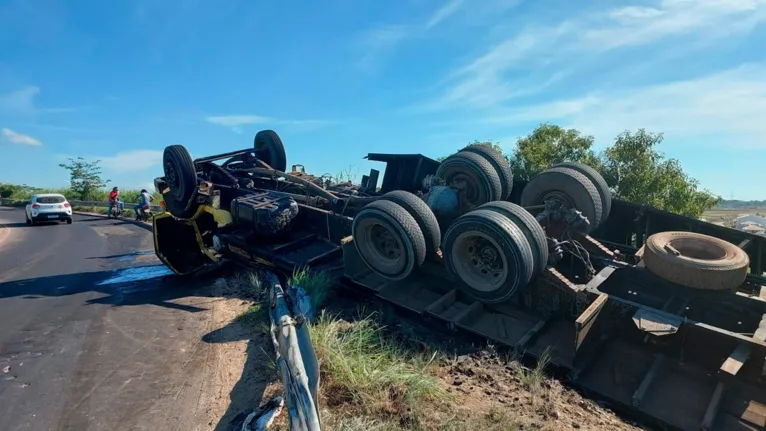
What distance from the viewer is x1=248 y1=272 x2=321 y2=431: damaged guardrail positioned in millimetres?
2656

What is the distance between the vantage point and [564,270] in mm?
5262

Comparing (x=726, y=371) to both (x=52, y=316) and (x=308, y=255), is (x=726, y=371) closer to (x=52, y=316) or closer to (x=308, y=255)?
(x=308, y=255)

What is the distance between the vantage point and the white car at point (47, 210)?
1769cm

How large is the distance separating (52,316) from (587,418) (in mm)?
6478

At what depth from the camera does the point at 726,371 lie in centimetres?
311

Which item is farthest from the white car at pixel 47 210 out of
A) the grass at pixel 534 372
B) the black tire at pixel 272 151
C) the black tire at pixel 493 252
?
the grass at pixel 534 372

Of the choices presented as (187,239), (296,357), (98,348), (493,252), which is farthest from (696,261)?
(187,239)

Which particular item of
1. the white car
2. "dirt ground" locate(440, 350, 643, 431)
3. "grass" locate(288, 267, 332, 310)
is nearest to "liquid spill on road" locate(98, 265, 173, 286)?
"grass" locate(288, 267, 332, 310)

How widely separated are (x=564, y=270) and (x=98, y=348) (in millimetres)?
5256

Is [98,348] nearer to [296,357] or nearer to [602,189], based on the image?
[296,357]

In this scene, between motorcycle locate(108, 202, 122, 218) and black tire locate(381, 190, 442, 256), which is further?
motorcycle locate(108, 202, 122, 218)

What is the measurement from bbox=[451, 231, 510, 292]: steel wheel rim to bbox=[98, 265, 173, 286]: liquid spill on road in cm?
627

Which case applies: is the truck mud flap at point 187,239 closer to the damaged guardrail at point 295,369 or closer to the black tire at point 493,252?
the damaged guardrail at point 295,369

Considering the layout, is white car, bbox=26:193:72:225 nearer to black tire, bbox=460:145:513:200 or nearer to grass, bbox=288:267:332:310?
grass, bbox=288:267:332:310
